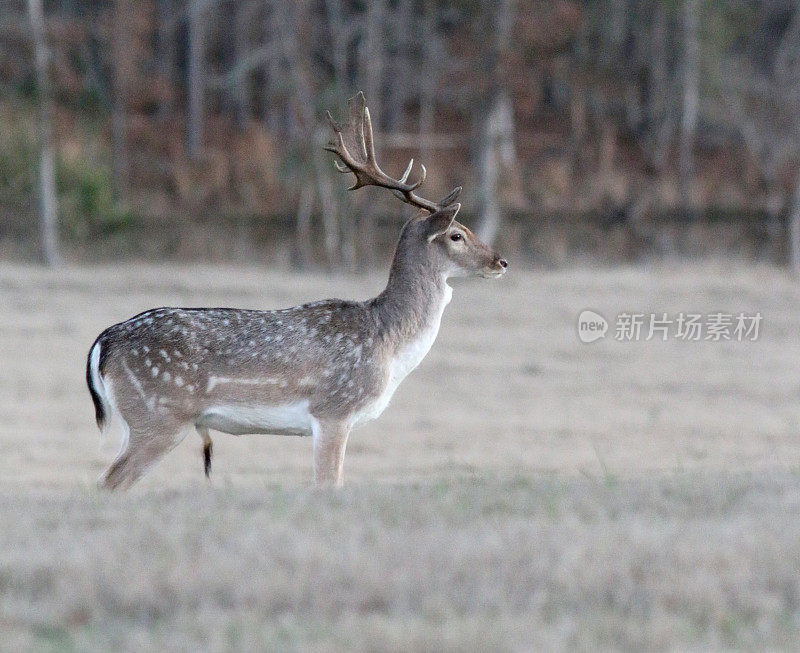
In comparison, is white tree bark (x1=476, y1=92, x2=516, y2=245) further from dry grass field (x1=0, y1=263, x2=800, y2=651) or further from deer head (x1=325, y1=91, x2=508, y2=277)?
deer head (x1=325, y1=91, x2=508, y2=277)

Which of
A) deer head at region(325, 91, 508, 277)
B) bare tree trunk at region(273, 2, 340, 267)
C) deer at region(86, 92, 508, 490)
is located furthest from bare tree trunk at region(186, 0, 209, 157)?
deer at region(86, 92, 508, 490)

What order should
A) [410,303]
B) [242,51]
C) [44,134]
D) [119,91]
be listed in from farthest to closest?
[242,51], [119,91], [44,134], [410,303]

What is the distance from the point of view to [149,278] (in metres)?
24.5

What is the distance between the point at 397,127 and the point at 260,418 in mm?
40680

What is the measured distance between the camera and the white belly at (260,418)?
7.60 meters

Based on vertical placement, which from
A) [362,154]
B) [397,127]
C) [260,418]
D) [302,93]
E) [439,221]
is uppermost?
[362,154]

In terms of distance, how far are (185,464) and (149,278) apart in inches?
503

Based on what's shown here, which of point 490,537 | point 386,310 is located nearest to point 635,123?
point 386,310

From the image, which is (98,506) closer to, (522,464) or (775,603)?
(775,603)

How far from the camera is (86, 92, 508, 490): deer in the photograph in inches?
298

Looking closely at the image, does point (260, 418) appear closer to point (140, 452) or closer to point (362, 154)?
point (140, 452)

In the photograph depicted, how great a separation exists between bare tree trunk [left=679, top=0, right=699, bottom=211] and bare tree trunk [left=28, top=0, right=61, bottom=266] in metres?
20.9

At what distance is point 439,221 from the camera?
834 centimetres

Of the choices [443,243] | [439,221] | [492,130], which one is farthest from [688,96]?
[439,221]
